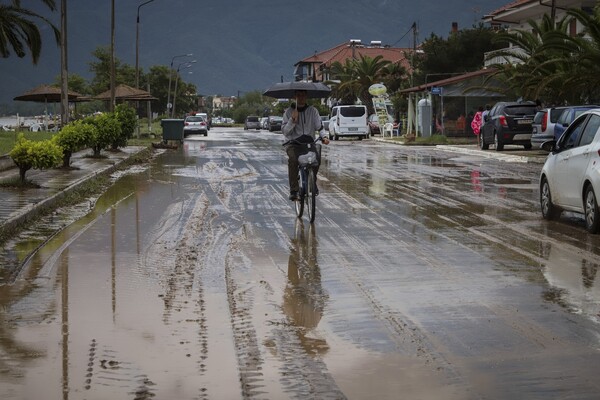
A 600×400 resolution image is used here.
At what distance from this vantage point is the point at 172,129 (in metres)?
53.5

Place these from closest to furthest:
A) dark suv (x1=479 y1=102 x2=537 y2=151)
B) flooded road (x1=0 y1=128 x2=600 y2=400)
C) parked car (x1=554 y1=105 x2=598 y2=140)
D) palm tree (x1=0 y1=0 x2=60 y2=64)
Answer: flooded road (x1=0 y1=128 x2=600 y2=400) → parked car (x1=554 y1=105 x2=598 y2=140) → dark suv (x1=479 y1=102 x2=537 y2=151) → palm tree (x1=0 y1=0 x2=60 y2=64)

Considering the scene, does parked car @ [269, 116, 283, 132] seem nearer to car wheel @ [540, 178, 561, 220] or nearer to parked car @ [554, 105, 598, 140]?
parked car @ [554, 105, 598, 140]

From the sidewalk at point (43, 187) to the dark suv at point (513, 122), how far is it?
45.0ft

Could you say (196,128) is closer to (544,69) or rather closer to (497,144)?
(497,144)

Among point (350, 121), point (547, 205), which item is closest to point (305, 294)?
point (547, 205)

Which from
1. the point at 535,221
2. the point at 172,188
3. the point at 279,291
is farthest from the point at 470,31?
the point at 279,291

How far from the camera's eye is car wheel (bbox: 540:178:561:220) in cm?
1514

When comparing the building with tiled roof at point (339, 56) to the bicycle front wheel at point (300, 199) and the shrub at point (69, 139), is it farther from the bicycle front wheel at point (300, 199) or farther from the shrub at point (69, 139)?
the bicycle front wheel at point (300, 199)

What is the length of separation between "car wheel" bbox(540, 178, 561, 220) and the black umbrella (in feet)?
12.3

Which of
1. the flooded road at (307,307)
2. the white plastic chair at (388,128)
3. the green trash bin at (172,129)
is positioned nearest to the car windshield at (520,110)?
the green trash bin at (172,129)

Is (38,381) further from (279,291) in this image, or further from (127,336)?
(279,291)

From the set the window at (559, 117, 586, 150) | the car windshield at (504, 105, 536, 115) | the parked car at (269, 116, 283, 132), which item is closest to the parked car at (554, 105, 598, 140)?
the car windshield at (504, 105, 536, 115)

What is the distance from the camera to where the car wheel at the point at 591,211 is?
1320cm

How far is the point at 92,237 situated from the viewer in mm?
13547
